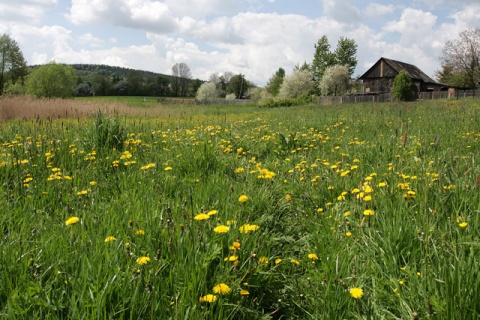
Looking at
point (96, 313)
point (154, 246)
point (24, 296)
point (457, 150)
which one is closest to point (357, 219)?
point (154, 246)

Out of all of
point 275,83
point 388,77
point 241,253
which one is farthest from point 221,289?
point 275,83

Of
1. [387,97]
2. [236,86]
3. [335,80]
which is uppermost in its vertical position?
[236,86]

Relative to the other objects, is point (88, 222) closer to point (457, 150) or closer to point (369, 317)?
point (369, 317)

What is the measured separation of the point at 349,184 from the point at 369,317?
2123 millimetres

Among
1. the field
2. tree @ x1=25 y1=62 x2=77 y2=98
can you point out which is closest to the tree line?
tree @ x1=25 y1=62 x2=77 y2=98

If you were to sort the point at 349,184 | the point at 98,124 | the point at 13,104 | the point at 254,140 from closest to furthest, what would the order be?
the point at 349,184, the point at 98,124, the point at 254,140, the point at 13,104

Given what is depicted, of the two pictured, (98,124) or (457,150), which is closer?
(457,150)

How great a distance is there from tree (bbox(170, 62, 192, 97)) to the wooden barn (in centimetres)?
6593

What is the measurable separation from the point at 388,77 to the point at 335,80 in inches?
424

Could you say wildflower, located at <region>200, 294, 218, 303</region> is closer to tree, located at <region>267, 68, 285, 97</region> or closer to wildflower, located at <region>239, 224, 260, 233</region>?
wildflower, located at <region>239, 224, 260, 233</region>

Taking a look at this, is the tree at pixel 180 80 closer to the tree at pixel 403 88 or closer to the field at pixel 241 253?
the tree at pixel 403 88

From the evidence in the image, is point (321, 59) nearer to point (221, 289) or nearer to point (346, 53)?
point (346, 53)

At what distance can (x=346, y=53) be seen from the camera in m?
79.5

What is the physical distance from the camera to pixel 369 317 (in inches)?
71.1
